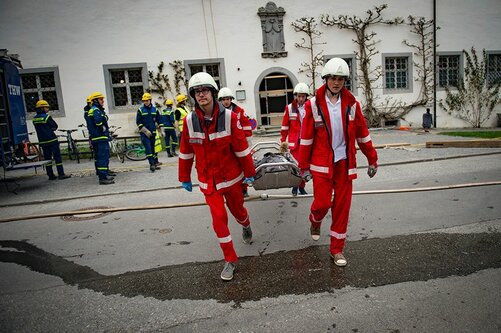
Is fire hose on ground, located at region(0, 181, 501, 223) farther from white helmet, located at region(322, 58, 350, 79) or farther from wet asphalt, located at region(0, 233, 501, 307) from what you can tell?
white helmet, located at region(322, 58, 350, 79)

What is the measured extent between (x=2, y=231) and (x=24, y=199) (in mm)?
2347

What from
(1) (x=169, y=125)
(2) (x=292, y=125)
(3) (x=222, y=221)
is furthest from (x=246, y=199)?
(1) (x=169, y=125)

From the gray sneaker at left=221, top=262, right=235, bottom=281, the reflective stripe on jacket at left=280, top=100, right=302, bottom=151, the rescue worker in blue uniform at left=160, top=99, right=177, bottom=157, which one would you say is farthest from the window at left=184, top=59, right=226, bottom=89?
the gray sneaker at left=221, top=262, right=235, bottom=281

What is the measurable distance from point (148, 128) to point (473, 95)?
18846mm

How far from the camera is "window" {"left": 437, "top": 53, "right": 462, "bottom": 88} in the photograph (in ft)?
59.7

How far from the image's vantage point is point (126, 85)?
1525 centimetres

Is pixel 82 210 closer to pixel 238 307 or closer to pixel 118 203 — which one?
pixel 118 203

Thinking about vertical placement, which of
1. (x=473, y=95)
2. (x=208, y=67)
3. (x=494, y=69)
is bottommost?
(x=473, y=95)

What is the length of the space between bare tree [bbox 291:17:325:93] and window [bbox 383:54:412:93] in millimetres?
4157

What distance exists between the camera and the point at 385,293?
2904mm

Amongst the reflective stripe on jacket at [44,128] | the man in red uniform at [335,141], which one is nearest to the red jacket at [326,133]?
the man in red uniform at [335,141]

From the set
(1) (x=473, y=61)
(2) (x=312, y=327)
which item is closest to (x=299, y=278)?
(2) (x=312, y=327)

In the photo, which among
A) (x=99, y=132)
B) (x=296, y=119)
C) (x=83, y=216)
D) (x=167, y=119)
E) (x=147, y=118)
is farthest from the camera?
(x=167, y=119)

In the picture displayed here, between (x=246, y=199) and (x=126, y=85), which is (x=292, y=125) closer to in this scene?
(x=246, y=199)
